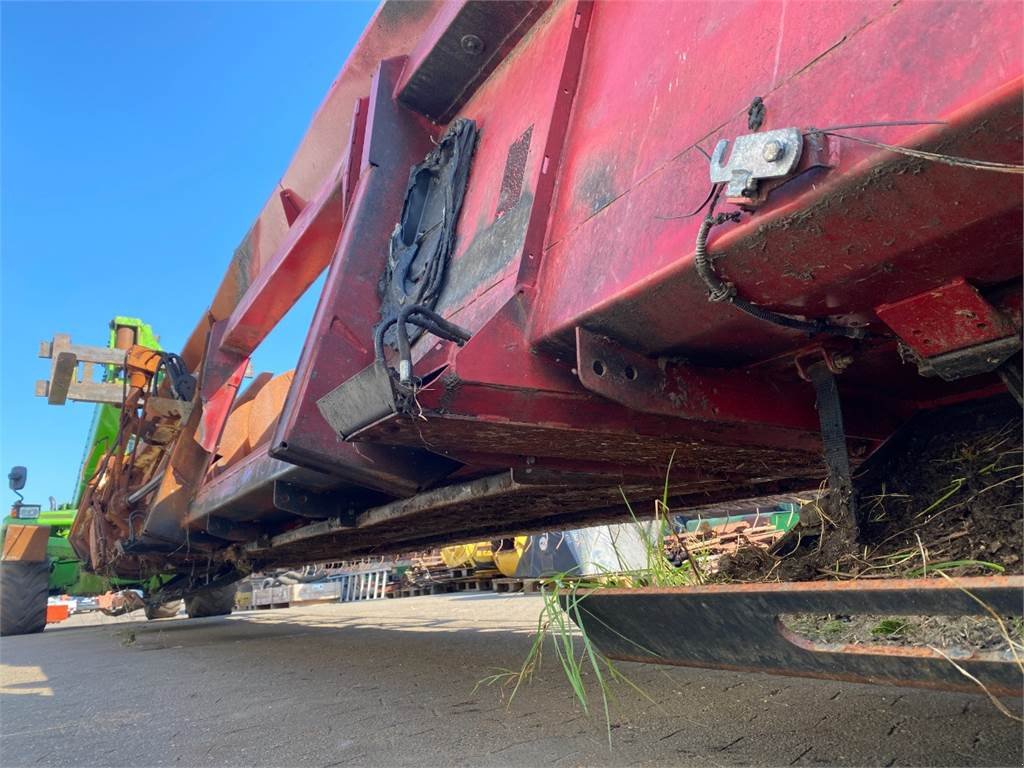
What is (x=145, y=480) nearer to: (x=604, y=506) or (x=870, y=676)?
(x=604, y=506)

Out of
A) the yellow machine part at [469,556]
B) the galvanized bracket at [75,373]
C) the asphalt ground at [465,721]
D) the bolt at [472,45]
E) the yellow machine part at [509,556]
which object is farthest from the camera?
the yellow machine part at [469,556]

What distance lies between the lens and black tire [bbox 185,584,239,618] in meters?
10.9

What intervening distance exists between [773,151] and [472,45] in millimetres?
1591

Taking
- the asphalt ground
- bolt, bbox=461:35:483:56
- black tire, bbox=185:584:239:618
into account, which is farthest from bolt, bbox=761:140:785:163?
black tire, bbox=185:584:239:618

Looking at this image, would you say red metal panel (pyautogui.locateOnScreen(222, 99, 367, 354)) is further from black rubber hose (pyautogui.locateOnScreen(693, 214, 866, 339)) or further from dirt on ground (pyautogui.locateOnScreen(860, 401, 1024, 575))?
dirt on ground (pyautogui.locateOnScreen(860, 401, 1024, 575))

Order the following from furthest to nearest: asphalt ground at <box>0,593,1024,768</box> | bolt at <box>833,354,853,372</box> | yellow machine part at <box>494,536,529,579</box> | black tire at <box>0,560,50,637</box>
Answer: yellow machine part at <box>494,536,529,579</box>, black tire at <box>0,560,50,637</box>, asphalt ground at <box>0,593,1024,768</box>, bolt at <box>833,354,853,372</box>

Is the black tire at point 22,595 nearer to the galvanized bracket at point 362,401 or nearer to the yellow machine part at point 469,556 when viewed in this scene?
the yellow machine part at point 469,556

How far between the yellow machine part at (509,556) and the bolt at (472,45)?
1088 centimetres

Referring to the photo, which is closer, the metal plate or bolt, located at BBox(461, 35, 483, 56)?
the metal plate

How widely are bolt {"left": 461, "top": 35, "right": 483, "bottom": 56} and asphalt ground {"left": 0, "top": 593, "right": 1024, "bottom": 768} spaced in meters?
2.13

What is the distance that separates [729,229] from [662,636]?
803 mm

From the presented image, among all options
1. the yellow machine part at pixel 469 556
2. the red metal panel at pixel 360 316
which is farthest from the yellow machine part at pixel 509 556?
the red metal panel at pixel 360 316

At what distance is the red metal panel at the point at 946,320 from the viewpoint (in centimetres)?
123

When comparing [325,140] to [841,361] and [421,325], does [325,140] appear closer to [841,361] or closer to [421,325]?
[421,325]
